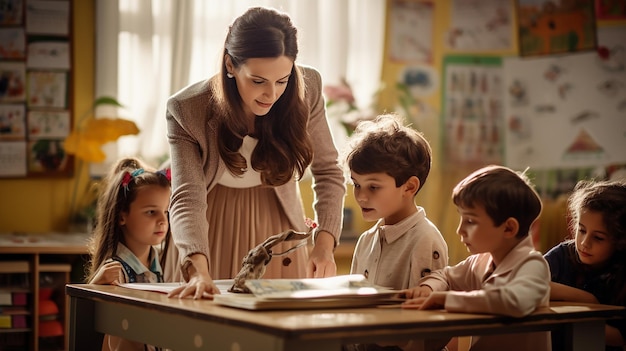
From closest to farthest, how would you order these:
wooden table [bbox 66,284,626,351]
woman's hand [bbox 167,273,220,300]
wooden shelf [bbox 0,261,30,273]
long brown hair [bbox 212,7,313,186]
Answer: wooden table [bbox 66,284,626,351] → woman's hand [bbox 167,273,220,300] → long brown hair [bbox 212,7,313,186] → wooden shelf [bbox 0,261,30,273]

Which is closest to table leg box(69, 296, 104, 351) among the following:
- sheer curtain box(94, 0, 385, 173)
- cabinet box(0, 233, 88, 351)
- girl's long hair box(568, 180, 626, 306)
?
girl's long hair box(568, 180, 626, 306)

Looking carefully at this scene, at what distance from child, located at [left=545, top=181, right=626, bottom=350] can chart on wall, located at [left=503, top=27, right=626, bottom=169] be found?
9.59ft

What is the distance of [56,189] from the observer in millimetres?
4352

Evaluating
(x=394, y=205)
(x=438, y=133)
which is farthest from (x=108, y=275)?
(x=438, y=133)

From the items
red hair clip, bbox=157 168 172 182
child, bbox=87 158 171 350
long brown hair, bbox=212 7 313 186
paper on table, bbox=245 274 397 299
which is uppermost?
A: long brown hair, bbox=212 7 313 186

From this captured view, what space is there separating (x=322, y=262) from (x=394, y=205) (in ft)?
0.77

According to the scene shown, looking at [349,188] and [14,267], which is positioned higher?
[349,188]

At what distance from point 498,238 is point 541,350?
245 millimetres

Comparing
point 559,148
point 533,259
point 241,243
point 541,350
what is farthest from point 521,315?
point 559,148

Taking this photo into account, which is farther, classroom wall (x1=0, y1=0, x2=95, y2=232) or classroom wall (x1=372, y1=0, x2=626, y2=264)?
classroom wall (x1=372, y1=0, x2=626, y2=264)

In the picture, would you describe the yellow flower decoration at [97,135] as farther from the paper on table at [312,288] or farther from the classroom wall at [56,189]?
the paper on table at [312,288]

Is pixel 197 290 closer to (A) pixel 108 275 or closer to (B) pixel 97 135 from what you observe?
(A) pixel 108 275

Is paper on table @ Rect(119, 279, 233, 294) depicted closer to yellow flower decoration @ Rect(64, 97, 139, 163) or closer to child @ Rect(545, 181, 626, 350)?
child @ Rect(545, 181, 626, 350)

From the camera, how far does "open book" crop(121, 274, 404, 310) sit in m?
1.53
